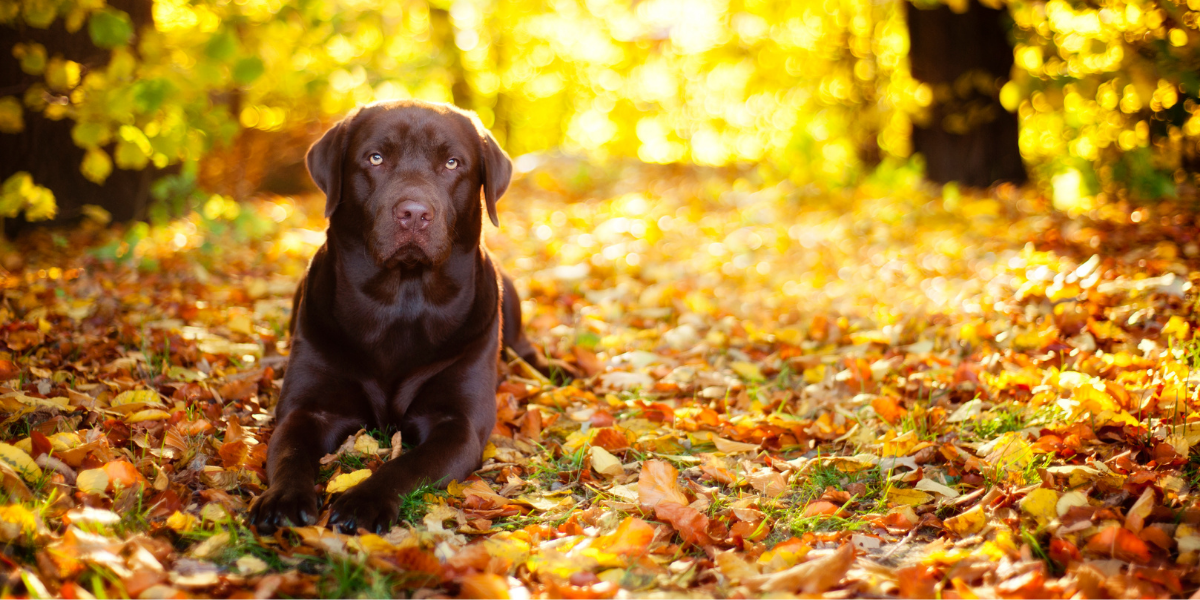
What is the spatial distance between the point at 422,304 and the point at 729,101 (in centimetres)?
1119

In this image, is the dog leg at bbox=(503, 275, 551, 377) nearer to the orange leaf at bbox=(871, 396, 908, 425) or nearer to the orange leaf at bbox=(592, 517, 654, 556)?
the orange leaf at bbox=(871, 396, 908, 425)

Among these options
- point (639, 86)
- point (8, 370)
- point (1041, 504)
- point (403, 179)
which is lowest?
point (1041, 504)

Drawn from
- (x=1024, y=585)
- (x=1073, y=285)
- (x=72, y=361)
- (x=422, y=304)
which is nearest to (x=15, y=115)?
(x=72, y=361)

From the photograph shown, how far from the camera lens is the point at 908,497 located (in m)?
2.69

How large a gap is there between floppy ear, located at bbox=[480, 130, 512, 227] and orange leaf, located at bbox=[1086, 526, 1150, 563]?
235cm

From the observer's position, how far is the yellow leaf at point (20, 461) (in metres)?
2.34

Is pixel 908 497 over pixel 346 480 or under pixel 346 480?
under


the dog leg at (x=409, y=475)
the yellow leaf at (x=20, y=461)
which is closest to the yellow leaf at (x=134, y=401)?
the yellow leaf at (x=20, y=461)

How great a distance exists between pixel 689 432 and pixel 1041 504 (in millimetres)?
1312

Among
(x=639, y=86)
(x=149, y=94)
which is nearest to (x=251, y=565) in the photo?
(x=149, y=94)

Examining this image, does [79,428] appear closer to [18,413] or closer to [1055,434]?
[18,413]

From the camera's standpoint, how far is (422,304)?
126 inches

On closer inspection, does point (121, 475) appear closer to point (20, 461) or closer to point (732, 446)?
point (20, 461)

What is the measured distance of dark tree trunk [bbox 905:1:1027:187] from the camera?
7.68 m
